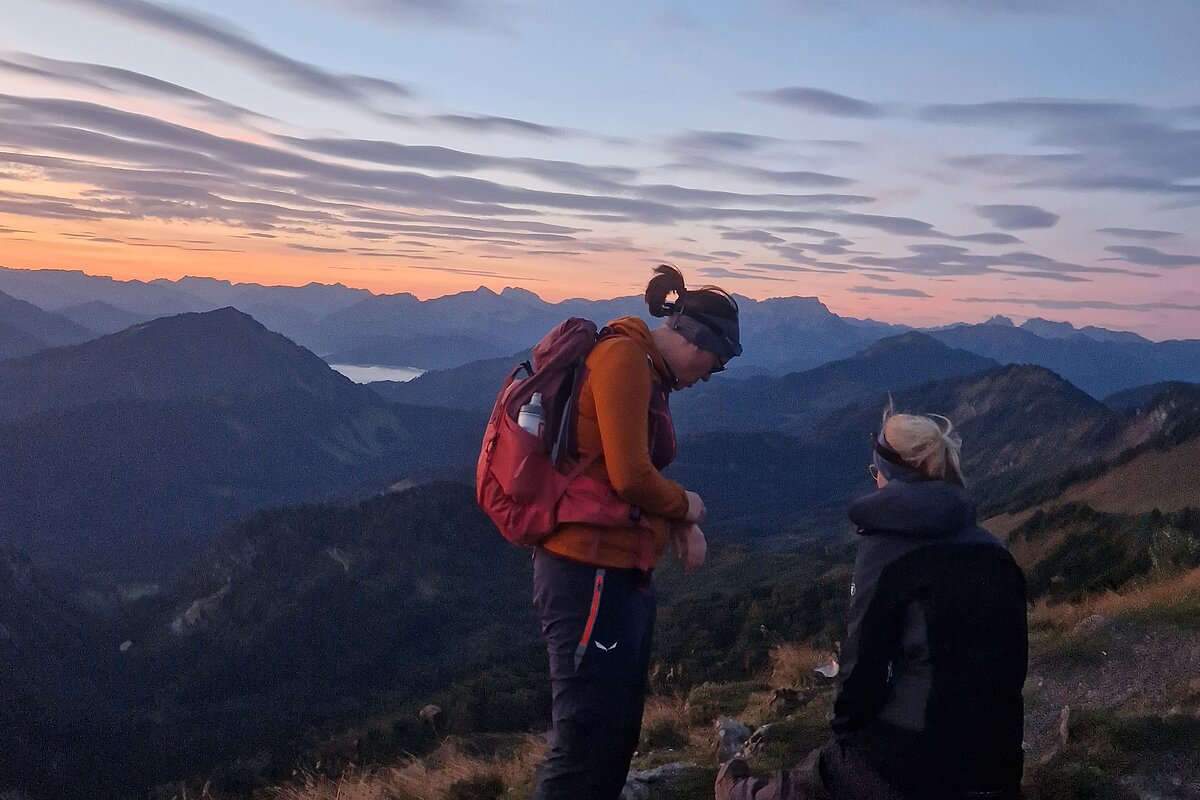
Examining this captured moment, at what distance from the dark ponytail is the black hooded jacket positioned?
1.29m

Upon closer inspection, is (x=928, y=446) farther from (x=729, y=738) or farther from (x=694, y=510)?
(x=729, y=738)

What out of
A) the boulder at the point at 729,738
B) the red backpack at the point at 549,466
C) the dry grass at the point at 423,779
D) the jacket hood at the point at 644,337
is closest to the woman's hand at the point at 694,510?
the red backpack at the point at 549,466

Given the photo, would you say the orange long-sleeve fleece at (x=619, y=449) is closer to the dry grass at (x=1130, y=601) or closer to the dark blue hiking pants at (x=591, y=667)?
the dark blue hiking pants at (x=591, y=667)

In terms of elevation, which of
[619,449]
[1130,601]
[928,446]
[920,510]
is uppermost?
[928,446]

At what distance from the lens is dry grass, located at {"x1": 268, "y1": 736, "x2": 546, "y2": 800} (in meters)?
5.96

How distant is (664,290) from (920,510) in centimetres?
155

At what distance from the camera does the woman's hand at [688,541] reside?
12.6 ft

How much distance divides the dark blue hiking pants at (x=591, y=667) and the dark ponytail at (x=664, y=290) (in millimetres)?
1274

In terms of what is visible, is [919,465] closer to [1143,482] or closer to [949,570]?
[949,570]

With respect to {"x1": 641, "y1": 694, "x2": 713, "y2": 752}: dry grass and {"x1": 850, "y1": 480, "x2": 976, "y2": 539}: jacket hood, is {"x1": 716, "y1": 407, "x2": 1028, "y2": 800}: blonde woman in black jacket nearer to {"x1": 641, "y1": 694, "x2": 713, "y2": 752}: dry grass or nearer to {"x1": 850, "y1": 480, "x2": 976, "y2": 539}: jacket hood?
{"x1": 850, "y1": 480, "x2": 976, "y2": 539}: jacket hood

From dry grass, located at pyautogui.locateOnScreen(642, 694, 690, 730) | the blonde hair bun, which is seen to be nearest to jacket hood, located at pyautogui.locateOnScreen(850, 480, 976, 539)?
the blonde hair bun

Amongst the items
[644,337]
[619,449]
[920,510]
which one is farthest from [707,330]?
[920,510]

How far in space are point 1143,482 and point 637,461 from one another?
250 ft

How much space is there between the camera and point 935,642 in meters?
3.38
